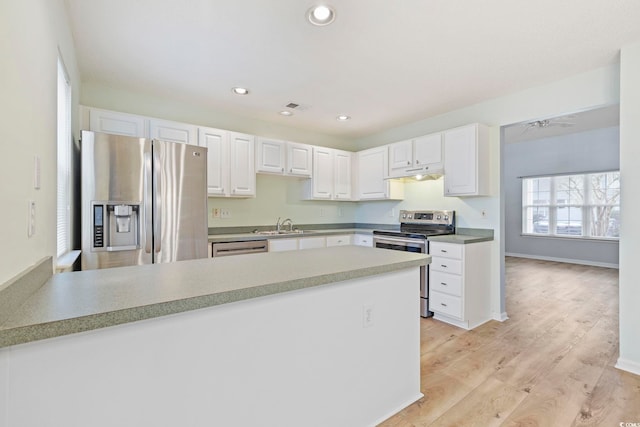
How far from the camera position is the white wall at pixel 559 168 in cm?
576

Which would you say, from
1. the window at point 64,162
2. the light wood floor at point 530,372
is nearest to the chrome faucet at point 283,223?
the light wood floor at point 530,372

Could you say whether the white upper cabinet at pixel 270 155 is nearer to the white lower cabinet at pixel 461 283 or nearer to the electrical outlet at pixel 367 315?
the white lower cabinet at pixel 461 283

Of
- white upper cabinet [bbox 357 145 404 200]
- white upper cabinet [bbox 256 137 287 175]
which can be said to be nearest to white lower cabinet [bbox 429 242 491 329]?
white upper cabinet [bbox 357 145 404 200]

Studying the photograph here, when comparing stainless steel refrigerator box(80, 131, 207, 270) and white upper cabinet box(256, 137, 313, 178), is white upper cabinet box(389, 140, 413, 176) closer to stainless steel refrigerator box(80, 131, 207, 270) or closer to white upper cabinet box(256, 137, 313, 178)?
white upper cabinet box(256, 137, 313, 178)

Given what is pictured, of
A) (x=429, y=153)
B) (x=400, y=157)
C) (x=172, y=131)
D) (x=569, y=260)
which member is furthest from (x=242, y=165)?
(x=569, y=260)

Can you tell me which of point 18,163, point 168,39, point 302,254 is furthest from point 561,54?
point 18,163

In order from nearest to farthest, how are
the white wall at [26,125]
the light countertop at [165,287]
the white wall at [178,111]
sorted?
the light countertop at [165,287], the white wall at [26,125], the white wall at [178,111]


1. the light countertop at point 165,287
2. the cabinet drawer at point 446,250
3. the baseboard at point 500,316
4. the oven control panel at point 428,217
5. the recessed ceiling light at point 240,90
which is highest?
the recessed ceiling light at point 240,90

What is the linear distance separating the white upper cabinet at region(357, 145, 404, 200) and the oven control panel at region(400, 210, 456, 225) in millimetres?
294

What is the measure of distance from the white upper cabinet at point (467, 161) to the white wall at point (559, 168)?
385 centimetres

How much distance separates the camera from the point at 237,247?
132 inches

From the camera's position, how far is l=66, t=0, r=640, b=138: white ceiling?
188cm

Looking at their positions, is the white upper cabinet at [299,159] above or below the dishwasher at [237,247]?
above

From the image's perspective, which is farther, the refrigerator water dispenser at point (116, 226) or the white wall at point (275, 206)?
the white wall at point (275, 206)
